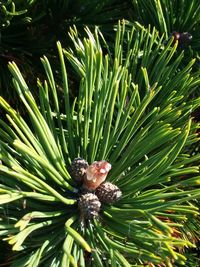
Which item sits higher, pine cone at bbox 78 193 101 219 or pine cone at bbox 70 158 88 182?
pine cone at bbox 70 158 88 182

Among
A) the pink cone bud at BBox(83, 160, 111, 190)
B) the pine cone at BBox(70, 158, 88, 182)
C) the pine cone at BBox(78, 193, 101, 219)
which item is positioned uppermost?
the pine cone at BBox(70, 158, 88, 182)

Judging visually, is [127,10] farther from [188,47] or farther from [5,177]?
[5,177]

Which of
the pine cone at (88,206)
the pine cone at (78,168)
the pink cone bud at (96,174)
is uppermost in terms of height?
the pine cone at (78,168)

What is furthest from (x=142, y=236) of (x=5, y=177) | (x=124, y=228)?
(x=5, y=177)
